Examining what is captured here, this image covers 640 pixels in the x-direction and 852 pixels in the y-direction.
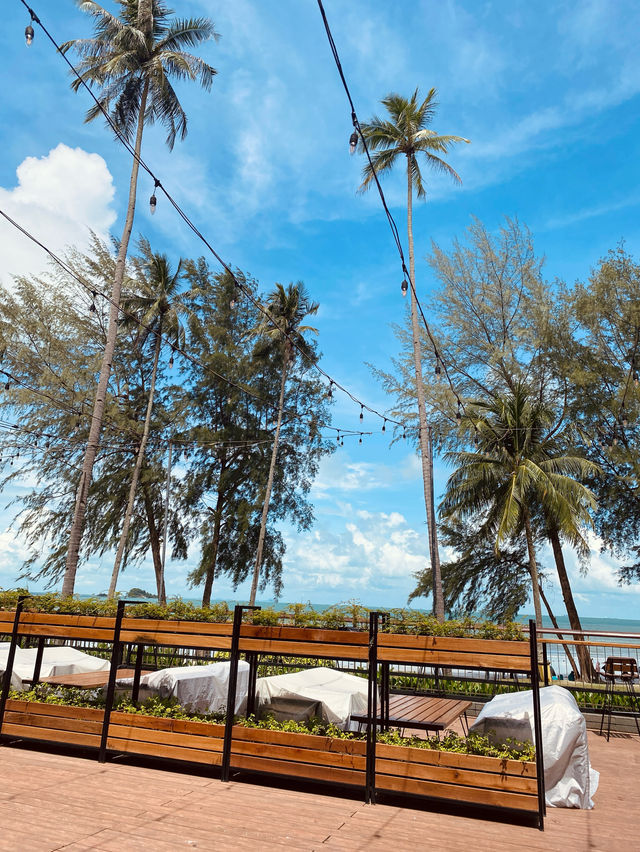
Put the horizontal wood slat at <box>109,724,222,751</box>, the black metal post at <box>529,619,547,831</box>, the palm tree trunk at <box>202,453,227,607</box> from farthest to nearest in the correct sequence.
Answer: the palm tree trunk at <box>202,453,227,607</box> → the horizontal wood slat at <box>109,724,222,751</box> → the black metal post at <box>529,619,547,831</box>

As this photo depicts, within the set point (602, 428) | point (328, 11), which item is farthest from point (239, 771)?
point (602, 428)

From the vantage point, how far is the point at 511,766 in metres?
3.94

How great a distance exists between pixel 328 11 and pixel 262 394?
21030mm

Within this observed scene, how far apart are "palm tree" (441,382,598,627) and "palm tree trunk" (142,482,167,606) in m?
11.9

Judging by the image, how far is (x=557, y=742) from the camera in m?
4.44

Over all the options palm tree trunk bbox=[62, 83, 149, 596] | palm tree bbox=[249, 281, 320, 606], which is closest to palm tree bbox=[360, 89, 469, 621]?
palm tree trunk bbox=[62, 83, 149, 596]

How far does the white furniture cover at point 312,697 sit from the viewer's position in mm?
4820

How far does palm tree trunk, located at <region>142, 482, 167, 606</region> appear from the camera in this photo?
2388cm

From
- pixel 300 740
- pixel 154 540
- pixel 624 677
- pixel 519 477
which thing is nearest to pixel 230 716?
pixel 300 740

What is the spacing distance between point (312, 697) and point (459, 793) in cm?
139

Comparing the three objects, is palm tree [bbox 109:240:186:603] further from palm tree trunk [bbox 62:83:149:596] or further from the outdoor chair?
the outdoor chair

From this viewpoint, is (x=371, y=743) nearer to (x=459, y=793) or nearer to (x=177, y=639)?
(x=459, y=793)

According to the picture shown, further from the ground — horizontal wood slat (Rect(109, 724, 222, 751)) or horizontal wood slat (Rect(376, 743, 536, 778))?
horizontal wood slat (Rect(376, 743, 536, 778))

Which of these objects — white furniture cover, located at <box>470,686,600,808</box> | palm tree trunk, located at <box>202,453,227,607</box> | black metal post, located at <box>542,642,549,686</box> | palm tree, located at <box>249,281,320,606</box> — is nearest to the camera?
white furniture cover, located at <box>470,686,600,808</box>
